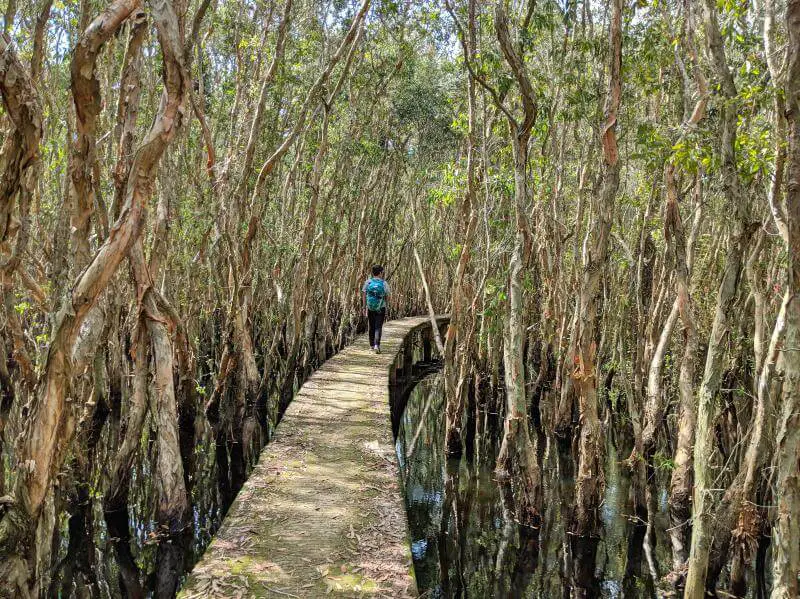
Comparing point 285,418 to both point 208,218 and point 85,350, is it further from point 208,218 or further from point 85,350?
point 85,350

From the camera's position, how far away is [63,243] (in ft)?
15.5

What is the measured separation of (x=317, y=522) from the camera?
4.61 m

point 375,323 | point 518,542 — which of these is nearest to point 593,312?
point 518,542

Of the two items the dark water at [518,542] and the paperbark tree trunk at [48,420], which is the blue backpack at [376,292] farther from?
the paperbark tree trunk at [48,420]

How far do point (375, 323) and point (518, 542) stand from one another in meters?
6.25

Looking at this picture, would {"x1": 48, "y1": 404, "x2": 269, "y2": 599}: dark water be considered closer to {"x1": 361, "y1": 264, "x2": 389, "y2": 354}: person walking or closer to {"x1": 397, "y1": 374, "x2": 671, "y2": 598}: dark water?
{"x1": 397, "y1": 374, "x2": 671, "y2": 598}: dark water

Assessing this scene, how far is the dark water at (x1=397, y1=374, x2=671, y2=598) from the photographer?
19.2 feet

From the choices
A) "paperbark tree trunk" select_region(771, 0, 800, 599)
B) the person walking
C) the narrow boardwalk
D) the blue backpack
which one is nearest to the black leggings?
the person walking

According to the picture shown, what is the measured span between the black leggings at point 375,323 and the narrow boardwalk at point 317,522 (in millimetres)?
4205

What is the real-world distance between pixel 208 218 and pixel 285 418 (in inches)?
113

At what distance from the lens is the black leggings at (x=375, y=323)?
1189 cm

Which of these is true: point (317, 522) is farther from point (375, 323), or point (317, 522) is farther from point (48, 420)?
point (375, 323)

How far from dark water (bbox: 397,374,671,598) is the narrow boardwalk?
1195mm

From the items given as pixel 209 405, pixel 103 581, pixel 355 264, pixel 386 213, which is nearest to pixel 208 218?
pixel 209 405
